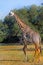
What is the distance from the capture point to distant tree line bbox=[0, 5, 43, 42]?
44406 mm

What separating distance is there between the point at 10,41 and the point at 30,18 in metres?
10.6

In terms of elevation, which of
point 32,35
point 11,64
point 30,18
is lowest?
point 11,64

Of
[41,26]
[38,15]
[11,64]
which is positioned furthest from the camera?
[38,15]

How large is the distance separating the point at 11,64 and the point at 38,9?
4573cm

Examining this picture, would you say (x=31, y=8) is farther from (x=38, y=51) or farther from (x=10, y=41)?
(x=38, y=51)

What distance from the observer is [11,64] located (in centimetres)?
1126

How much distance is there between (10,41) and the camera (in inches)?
1764

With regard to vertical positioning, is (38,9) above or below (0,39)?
above

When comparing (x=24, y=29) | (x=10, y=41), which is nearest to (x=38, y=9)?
(x=10, y=41)

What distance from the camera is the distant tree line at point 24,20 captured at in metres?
44.4

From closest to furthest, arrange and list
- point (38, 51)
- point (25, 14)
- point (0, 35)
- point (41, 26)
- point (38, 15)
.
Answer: point (38, 51)
point (0, 35)
point (41, 26)
point (38, 15)
point (25, 14)

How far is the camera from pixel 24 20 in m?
44.2

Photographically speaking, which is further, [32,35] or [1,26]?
[1,26]

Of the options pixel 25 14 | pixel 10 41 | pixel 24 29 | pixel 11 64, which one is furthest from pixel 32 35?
pixel 25 14
